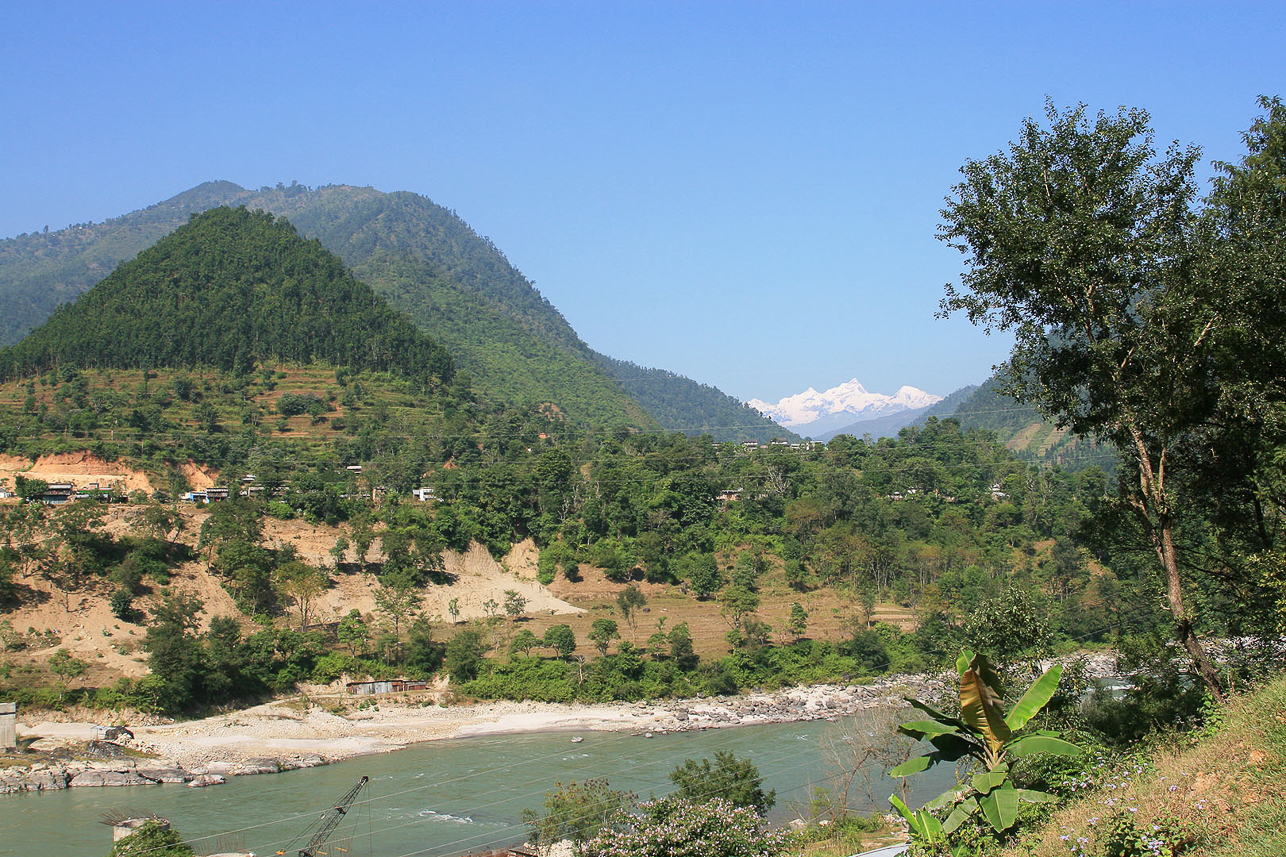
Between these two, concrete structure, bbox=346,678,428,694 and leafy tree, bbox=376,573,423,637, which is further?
leafy tree, bbox=376,573,423,637

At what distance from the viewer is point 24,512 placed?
32.8 m

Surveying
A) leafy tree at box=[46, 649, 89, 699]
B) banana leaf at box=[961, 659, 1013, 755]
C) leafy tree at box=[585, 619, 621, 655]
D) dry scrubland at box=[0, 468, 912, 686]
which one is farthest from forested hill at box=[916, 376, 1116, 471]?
banana leaf at box=[961, 659, 1013, 755]

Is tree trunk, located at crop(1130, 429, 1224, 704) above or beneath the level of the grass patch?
above

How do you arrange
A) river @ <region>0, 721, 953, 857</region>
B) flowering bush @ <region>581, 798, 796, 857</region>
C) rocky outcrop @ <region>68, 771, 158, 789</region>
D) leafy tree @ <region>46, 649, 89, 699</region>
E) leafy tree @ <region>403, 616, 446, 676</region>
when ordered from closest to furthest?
flowering bush @ <region>581, 798, 796, 857</region>
river @ <region>0, 721, 953, 857</region>
rocky outcrop @ <region>68, 771, 158, 789</region>
leafy tree @ <region>46, 649, 89, 699</region>
leafy tree @ <region>403, 616, 446, 676</region>

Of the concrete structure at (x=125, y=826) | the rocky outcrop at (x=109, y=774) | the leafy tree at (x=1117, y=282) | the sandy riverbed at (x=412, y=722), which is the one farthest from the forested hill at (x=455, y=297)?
the leafy tree at (x=1117, y=282)

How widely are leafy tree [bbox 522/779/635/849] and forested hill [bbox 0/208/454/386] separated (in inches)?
1817

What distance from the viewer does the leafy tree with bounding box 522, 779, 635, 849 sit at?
1591 cm

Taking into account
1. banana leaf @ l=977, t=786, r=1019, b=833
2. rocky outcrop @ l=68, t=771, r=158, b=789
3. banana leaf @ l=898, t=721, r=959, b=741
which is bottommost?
rocky outcrop @ l=68, t=771, r=158, b=789

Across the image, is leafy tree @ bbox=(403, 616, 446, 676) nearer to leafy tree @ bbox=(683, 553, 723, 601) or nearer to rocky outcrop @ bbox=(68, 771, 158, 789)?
rocky outcrop @ bbox=(68, 771, 158, 789)

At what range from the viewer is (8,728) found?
22.8 metres

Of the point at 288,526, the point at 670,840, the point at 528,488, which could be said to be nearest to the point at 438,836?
the point at 670,840

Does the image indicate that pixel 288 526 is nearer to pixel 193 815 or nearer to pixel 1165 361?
pixel 193 815

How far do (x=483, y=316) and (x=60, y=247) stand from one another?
126779 mm

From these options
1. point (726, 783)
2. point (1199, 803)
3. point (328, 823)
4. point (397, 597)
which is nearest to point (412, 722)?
point (397, 597)
